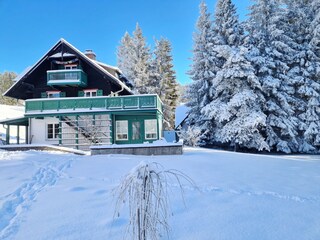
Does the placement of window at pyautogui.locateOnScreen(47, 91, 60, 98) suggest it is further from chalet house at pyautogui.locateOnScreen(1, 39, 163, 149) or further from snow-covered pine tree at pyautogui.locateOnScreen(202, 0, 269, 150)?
snow-covered pine tree at pyautogui.locateOnScreen(202, 0, 269, 150)

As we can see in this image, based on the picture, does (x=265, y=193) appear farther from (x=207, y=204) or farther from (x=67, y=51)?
(x=67, y=51)

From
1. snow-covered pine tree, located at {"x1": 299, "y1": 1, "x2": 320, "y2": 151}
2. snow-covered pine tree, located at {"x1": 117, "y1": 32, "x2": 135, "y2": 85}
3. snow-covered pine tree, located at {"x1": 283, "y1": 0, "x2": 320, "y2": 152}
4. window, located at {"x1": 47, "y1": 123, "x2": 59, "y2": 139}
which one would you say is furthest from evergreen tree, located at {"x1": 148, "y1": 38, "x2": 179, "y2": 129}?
snow-covered pine tree, located at {"x1": 299, "y1": 1, "x2": 320, "y2": 151}

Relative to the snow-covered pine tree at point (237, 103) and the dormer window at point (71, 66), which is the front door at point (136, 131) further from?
the dormer window at point (71, 66)

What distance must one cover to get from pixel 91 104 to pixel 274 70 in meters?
15.2

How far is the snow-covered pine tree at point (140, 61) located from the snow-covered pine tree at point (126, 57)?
1.81ft

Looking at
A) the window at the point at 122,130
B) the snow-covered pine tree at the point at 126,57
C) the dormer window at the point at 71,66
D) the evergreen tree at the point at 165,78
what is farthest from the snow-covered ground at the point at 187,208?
the snow-covered pine tree at the point at 126,57

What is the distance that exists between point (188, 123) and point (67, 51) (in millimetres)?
12870

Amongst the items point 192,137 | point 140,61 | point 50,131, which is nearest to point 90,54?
point 140,61

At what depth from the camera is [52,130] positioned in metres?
18.0

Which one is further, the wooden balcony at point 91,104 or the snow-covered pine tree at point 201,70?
the snow-covered pine tree at point 201,70

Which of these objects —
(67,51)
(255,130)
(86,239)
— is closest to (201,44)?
(255,130)

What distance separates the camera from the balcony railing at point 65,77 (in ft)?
57.3

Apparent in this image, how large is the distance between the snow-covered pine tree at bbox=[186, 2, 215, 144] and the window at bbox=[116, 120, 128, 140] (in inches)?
245

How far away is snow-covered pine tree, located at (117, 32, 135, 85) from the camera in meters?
28.0
